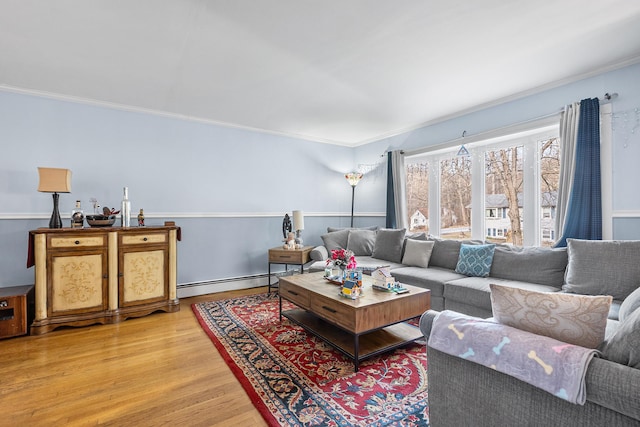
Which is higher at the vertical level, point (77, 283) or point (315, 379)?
point (77, 283)

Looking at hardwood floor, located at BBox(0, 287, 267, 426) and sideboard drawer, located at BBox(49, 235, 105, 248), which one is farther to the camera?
sideboard drawer, located at BBox(49, 235, 105, 248)

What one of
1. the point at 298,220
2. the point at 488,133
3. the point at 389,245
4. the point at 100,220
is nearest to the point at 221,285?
the point at 298,220

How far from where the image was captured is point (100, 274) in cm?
310

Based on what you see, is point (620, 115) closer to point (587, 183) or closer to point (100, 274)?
point (587, 183)

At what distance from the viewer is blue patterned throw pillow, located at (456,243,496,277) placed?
3.10 metres

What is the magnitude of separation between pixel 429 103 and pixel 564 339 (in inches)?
121

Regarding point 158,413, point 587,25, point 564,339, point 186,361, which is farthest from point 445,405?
point 587,25

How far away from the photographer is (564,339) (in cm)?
110

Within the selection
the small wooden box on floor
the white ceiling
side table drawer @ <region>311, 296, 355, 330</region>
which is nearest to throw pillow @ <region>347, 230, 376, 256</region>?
the white ceiling

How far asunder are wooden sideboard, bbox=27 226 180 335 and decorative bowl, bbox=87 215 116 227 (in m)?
0.20

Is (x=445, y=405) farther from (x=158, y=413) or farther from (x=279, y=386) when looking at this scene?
(x=158, y=413)

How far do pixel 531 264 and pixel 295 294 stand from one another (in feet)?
7.44

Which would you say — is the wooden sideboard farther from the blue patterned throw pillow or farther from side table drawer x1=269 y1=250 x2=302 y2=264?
the blue patterned throw pillow

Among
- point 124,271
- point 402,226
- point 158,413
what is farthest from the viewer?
point 402,226
